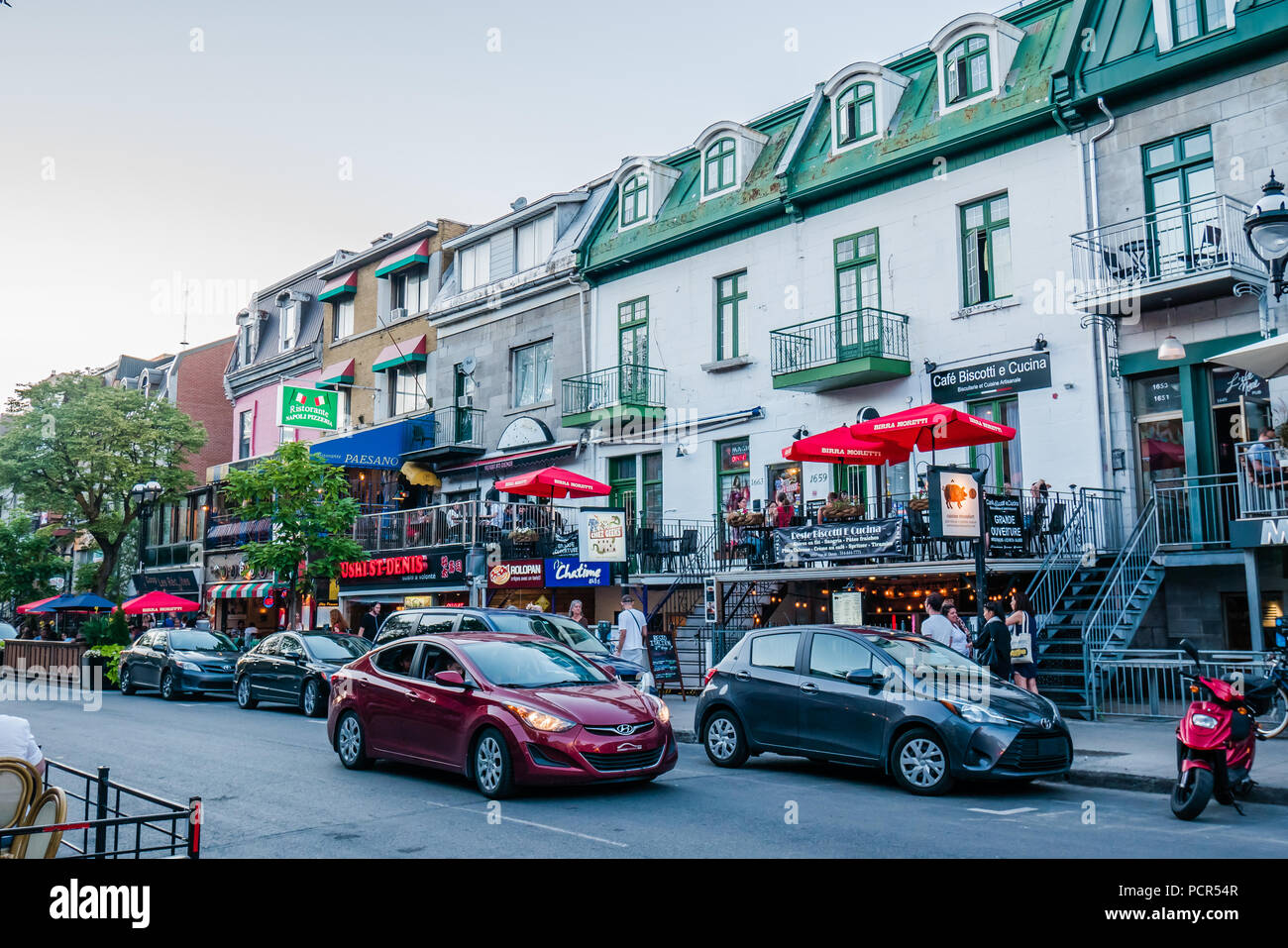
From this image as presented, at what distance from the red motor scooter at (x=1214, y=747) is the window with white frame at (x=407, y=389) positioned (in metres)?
26.7

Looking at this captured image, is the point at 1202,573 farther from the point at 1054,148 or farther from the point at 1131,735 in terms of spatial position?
the point at 1054,148

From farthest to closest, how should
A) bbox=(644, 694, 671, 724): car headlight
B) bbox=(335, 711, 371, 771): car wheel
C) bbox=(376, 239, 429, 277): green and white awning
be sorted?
bbox=(376, 239, 429, 277): green and white awning, bbox=(335, 711, 371, 771): car wheel, bbox=(644, 694, 671, 724): car headlight

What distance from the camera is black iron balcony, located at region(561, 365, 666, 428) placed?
26062mm

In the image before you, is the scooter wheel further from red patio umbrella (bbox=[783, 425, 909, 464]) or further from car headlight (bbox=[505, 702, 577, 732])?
red patio umbrella (bbox=[783, 425, 909, 464])

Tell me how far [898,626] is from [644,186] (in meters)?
12.8

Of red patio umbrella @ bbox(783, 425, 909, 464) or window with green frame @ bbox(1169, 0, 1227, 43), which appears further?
red patio umbrella @ bbox(783, 425, 909, 464)

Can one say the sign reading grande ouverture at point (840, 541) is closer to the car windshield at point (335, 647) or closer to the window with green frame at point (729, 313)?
the window with green frame at point (729, 313)

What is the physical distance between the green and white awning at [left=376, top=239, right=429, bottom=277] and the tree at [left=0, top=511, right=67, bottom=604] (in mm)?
21083

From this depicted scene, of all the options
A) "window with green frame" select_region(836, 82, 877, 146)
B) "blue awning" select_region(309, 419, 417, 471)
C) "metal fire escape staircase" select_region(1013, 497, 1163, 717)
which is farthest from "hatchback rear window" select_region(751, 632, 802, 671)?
"blue awning" select_region(309, 419, 417, 471)

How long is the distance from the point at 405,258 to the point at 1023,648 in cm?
2438

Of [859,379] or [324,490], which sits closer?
[859,379]

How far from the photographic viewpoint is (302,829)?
9.03 metres

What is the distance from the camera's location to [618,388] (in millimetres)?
26719
